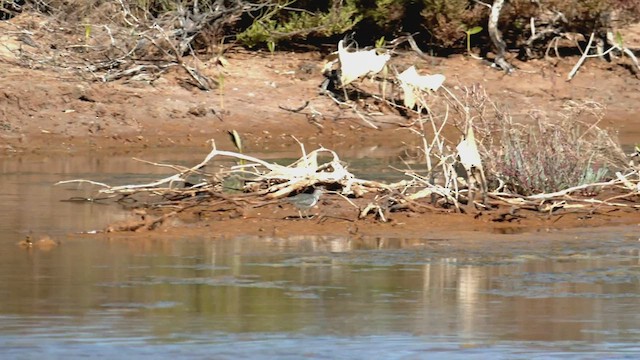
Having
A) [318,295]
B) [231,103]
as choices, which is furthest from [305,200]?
[231,103]

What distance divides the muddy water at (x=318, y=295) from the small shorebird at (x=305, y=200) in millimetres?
991

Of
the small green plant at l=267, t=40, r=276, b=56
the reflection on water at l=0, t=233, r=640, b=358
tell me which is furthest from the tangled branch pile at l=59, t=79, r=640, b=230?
the small green plant at l=267, t=40, r=276, b=56

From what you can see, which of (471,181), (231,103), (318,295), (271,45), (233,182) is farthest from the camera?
(271,45)

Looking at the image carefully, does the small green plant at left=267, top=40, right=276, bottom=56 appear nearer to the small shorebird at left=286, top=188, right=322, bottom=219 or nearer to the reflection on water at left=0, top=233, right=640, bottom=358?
the small shorebird at left=286, top=188, right=322, bottom=219

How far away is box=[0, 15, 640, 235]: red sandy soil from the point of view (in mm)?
17172

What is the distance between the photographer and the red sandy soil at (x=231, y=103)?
17172 mm

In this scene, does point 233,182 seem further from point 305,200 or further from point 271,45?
point 271,45

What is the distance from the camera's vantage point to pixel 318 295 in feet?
26.6

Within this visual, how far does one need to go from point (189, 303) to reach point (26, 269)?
1.45 meters

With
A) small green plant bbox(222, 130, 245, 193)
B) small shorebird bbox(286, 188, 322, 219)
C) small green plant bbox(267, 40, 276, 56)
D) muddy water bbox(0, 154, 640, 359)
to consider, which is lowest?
muddy water bbox(0, 154, 640, 359)

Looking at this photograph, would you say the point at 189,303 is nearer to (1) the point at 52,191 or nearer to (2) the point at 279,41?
(1) the point at 52,191

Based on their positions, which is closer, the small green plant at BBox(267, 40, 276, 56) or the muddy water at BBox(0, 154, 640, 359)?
the muddy water at BBox(0, 154, 640, 359)

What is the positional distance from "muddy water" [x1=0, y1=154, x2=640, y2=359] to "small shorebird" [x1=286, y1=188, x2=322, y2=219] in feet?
3.25

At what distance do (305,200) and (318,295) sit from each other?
132 inches
